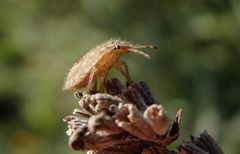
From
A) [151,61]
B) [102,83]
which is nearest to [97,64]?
[102,83]

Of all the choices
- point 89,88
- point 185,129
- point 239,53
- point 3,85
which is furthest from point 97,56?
point 3,85

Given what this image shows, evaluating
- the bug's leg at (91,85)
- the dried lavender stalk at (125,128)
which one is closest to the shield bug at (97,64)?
the bug's leg at (91,85)

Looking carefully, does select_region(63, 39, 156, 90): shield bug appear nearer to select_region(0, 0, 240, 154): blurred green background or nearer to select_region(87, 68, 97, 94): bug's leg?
select_region(87, 68, 97, 94): bug's leg

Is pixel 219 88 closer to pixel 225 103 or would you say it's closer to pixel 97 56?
pixel 225 103

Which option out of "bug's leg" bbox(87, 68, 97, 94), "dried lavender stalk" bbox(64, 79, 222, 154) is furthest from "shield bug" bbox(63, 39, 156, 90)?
"dried lavender stalk" bbox(64, 79, 222, 154)

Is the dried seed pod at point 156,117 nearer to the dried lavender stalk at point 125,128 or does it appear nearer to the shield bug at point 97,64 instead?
the dried lavender stalk at point 125,128

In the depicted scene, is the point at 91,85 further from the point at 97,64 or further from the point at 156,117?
the point at 156,117
